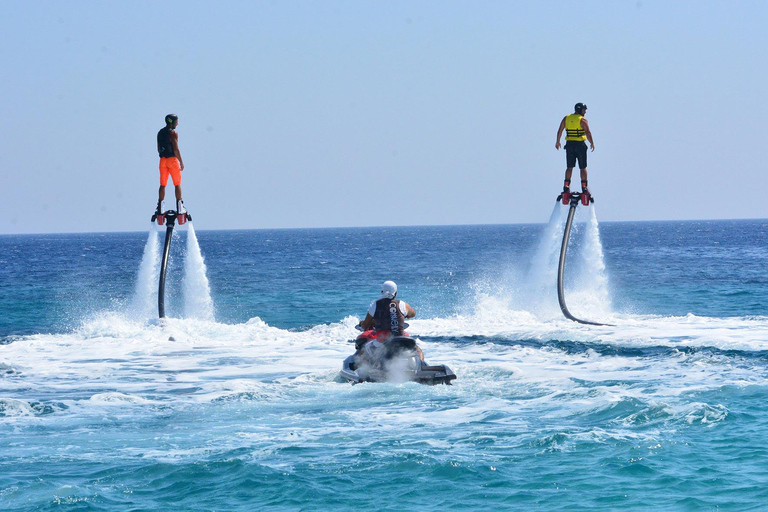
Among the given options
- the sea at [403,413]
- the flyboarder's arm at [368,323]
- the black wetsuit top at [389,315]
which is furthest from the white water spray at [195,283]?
the black wetsuit top at [389,315]

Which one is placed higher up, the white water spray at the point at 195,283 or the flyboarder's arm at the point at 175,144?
the flyboarder's arm at the point at 175,144

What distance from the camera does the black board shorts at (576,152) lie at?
930 inches

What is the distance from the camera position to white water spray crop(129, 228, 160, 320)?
27.3 meters

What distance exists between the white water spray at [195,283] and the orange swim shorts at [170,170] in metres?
1.46

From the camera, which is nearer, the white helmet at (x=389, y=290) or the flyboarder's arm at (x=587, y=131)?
the white helmet at (x=389, y=290)

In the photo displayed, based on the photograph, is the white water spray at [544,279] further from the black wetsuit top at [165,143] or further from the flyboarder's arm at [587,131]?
the black wetsuit top at [165,143]

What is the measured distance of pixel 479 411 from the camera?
16.2m

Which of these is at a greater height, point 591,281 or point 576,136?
point 576,136

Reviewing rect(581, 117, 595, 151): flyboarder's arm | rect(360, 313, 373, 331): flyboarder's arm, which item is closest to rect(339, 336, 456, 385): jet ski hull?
rect(360, 313, 373, 331): flyboarder's arm

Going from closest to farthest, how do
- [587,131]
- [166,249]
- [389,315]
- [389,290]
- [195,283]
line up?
1. [389,315]
2. [389,290]
3. [587,131]
4. [166,249]
5. [195,283]

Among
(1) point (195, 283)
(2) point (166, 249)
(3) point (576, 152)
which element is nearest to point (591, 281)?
(3) point (576, 152)

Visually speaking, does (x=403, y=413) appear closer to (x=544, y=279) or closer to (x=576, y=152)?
(x=576, y=152)

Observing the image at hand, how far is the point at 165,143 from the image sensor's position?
78.4 feet

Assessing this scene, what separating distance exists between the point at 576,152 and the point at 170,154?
10.3 metres
